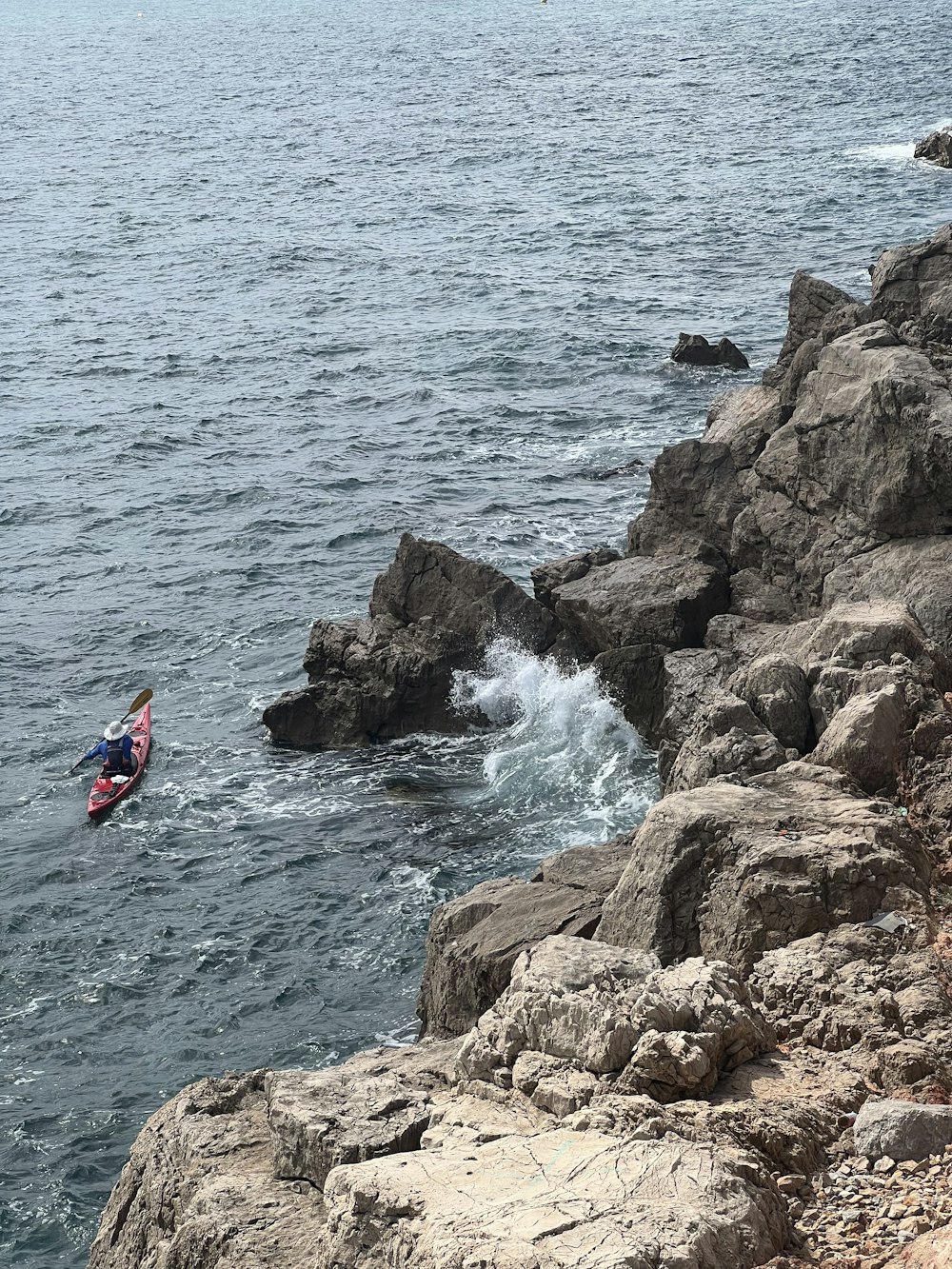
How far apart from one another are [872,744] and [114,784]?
18.9m

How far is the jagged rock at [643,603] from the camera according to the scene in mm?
28781

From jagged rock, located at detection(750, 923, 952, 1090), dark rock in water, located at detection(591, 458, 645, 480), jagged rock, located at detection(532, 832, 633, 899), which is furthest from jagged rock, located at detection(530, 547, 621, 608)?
jagged rock, located at detection(750, 923, 952, 1090)

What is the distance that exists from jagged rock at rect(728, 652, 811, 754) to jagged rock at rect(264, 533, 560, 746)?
511 inches

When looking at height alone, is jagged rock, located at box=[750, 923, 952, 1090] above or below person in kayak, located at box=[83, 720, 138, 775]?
above

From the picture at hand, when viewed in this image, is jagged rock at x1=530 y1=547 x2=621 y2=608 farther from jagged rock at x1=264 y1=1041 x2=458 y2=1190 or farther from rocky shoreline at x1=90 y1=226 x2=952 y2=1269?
jagged rock at x1=264 y1=1041 x2=458 y2=1190

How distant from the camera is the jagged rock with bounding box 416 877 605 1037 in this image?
56.1ft

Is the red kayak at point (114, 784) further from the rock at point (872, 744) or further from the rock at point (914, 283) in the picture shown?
the rock at point (914, 283)

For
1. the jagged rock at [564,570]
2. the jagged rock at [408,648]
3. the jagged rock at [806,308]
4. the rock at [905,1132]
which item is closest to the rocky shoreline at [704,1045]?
the rock at [905,1132]

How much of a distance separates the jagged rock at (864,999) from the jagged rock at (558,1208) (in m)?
2.33

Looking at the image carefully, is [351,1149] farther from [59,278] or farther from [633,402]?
[59,278]

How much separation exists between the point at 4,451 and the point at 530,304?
77.1ft

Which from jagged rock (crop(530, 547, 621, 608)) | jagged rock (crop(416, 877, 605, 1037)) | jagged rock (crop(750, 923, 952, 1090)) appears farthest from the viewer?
jagged rock (crop(530, 547, 621, 608))

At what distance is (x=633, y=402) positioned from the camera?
48.8 metres

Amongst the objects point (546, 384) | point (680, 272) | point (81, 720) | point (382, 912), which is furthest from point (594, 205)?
point (382, 912)
